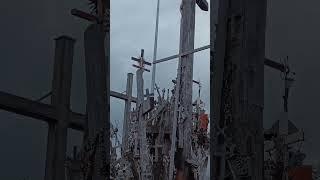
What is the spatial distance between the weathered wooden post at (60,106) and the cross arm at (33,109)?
58mm

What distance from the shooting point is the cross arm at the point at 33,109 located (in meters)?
5.19

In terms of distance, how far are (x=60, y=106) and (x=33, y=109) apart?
0.28m

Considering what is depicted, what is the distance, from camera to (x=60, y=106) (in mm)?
5543

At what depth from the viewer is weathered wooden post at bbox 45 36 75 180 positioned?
5.39 metres

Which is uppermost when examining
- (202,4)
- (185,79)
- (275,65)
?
(202,4)

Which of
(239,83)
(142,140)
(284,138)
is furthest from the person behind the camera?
(142,140)

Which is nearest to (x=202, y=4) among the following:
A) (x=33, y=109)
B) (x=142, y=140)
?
(x=142, y=140)

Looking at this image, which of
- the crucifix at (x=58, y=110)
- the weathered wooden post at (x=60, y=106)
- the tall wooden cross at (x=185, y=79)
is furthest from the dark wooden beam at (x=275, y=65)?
the tall wooden cross at (x=185, y=79)

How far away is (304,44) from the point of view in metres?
4.64

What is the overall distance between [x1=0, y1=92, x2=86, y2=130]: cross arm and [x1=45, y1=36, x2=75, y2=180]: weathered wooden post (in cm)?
6

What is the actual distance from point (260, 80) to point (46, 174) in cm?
226

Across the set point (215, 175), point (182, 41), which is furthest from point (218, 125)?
point (182, 41)

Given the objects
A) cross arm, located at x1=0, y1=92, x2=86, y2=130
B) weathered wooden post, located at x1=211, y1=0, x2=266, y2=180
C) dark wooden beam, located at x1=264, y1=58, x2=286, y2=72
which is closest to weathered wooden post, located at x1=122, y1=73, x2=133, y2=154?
cross arm, located at x1=0, y1=92, x2=86, y2=130

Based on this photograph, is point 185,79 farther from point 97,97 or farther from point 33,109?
point 33,109
